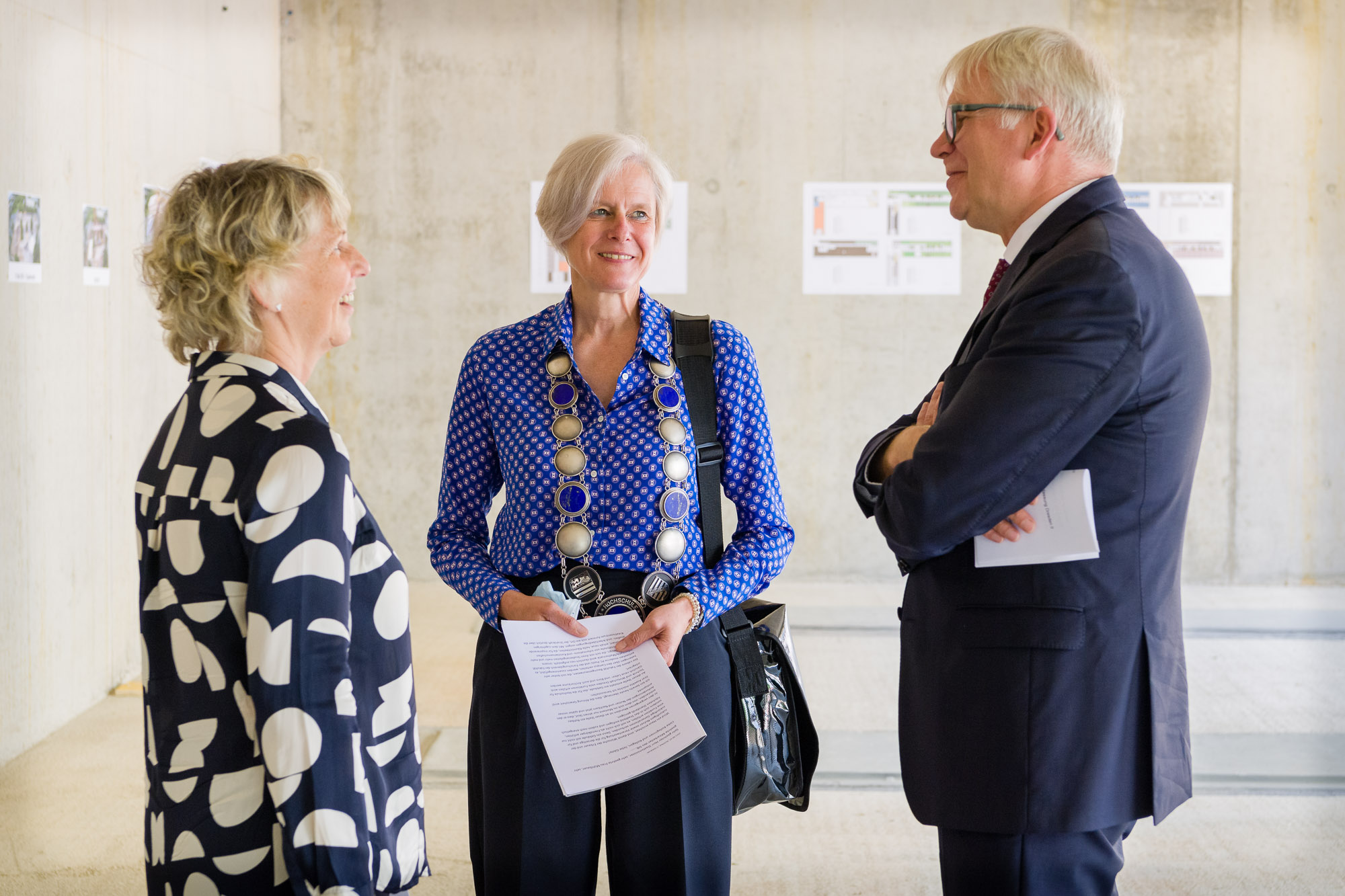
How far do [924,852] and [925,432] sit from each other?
1.97 meters

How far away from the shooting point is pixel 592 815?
5.91 feet

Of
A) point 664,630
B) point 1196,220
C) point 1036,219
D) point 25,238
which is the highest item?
point 1196,220

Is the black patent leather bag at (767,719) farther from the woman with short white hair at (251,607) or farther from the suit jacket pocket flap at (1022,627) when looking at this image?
the woman with short white hair at (251,607)

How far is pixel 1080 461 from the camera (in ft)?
4.70

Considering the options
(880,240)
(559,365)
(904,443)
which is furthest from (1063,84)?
(880,240)

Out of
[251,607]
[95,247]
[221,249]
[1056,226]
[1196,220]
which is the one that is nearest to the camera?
[251,607]

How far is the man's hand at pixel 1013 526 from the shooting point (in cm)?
143

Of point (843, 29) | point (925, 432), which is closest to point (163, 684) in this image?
point (925, 432)

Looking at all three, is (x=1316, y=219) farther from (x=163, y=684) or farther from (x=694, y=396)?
(x=163, y=684)

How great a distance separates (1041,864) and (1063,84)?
1.08 m

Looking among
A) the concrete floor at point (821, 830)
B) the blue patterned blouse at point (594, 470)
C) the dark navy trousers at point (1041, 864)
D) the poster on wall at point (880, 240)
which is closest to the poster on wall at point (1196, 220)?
the poster on wall at point (880, 240)

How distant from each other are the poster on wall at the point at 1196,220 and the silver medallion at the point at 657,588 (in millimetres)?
5572

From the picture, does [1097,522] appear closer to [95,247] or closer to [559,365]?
[559,365]

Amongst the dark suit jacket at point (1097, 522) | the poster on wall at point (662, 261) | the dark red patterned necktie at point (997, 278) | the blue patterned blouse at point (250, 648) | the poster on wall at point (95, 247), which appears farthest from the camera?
the poster on wall at point (662, 261)
